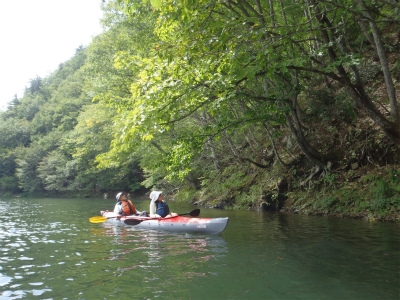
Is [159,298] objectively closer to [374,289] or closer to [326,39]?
[374,289]

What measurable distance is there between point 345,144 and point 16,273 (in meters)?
11.5

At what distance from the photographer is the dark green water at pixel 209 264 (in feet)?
13.3

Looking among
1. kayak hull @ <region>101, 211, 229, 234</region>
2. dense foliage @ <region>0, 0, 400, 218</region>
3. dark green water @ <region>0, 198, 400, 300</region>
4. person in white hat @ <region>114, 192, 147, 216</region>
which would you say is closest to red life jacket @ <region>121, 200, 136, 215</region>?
person in white hat @ <region>114, 192, 147, 216</region>

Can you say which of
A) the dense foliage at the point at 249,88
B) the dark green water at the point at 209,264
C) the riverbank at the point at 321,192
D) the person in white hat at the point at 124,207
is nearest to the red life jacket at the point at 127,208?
the person in white hat at the point at 124,207

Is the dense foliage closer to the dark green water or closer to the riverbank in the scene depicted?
the riverbank

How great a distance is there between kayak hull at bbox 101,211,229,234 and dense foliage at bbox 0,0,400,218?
1.86 metres

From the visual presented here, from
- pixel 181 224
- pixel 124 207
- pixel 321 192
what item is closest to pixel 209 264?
pixel 181 224

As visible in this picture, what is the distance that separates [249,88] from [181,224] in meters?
8.00

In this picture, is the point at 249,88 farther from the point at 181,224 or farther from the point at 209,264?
the point at 209,264

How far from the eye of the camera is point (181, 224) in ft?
Result: 29.1

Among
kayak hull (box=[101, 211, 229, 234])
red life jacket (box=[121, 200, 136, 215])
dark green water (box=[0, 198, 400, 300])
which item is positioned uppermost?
red life jacket (box=[121, 200, 136, 215])

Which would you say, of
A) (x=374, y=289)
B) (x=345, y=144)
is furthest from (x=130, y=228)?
(x=345, y=144)

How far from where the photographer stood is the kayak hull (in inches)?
325

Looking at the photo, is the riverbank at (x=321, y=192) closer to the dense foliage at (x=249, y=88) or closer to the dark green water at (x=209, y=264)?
the dense foliage at (x=249, y=88)
